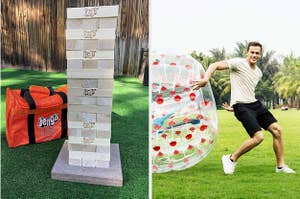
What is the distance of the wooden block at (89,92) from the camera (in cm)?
210

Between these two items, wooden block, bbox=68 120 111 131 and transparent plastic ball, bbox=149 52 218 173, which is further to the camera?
wooden block, bbox=68 120 111 131

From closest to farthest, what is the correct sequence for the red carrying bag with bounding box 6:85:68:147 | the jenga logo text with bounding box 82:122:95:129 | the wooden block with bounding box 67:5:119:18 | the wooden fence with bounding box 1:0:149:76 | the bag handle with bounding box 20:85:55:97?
the wooden block with bounding box 67:5:119:18 < the jenga logo text with bounding box 82:122:95:129 < the red carrying bag with bounding box 6:85:68:147 < the bag handle with bounding box 20:85:55:97 < the wooden fence with bounding box 1:0:149:76

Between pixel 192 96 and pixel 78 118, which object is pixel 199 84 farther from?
pixel 78 118

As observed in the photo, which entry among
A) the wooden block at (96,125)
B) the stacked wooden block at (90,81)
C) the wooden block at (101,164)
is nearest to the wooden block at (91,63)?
the stacked wooden block at (90,81)

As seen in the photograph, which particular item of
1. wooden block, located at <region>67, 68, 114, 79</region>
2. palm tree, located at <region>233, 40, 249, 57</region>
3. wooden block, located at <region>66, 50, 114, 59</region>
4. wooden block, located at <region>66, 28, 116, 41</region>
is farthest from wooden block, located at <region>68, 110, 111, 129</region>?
palm tree, located at <region>233, 40, 249, 57</region>

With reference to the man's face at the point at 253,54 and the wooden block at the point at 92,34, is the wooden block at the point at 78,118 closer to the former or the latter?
the wooden block at the point at 92,34

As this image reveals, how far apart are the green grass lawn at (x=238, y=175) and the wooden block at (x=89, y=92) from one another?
0.51 meters

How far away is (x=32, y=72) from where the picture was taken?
3.27m

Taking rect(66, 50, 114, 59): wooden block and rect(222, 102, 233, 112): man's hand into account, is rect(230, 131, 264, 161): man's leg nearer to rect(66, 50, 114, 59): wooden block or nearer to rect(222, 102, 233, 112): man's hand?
rect(222, 102, 233, 112): man's hand

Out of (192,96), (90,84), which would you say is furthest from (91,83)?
(192,96)

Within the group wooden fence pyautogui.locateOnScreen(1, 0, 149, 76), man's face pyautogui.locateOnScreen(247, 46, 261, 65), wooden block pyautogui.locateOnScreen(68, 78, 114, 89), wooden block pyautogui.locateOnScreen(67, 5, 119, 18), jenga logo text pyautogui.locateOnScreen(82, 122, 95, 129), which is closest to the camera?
man's face pyautogui.locateOnScreen(247, 46, 261, 65)

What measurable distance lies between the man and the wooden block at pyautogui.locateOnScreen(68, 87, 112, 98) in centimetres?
49

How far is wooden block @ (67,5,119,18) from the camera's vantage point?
198cm

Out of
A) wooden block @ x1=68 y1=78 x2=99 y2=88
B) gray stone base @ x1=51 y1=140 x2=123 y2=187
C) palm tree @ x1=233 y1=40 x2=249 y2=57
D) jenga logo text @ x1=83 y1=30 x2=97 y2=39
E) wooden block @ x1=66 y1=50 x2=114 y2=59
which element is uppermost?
jenga logo text @ x1=83 y1=30 x2=97 y2=39
